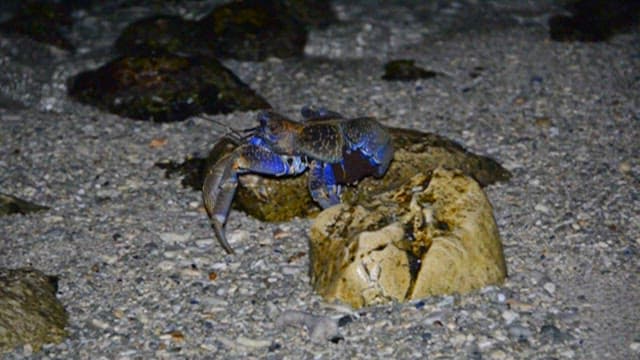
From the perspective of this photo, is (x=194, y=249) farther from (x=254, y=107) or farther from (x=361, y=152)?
(x=254, y=107)

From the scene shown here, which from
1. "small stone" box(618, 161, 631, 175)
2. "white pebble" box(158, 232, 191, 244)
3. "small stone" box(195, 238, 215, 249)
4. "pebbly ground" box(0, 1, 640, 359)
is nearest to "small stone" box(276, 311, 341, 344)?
"pebbly ground" box(0, 1, 640, 359)

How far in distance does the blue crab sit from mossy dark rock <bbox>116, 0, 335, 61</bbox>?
4.10 meters

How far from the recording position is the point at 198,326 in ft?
20.2

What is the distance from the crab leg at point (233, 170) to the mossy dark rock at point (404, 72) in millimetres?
3509

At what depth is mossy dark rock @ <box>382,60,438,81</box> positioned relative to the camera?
402 inches

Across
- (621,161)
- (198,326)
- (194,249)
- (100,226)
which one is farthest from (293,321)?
(621,161)

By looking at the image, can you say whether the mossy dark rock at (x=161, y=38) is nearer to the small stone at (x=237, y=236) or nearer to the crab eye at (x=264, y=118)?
the small stone at (x=237, y=236)

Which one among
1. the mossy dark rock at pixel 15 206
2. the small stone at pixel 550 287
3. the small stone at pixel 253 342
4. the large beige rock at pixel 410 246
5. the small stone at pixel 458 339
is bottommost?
the mossy dark rock at pixel 15 206

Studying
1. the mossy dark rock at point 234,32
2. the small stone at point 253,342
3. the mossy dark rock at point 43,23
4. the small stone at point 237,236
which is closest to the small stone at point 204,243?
the small stone at point 237,236

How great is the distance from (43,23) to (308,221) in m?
6.16

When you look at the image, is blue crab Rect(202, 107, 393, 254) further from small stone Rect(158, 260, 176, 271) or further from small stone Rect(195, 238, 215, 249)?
small stone Rect(158, 260, 176, 271)

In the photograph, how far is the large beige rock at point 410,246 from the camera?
600 centimetres

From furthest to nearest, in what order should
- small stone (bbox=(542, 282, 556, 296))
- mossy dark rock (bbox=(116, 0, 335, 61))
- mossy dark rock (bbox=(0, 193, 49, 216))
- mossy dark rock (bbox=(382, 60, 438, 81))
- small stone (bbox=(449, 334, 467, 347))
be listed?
mossy dark rock (bbox=(116, 0, 335, 61)), mossy dark rock (bbox=(382, 60, 438, 81)), mossy dark rock (bbox=(0, 193, 49, 216)), small stone (bbox=(542, 282, 556, 296)), small stone (bbox=(449, 334, 467, 347))

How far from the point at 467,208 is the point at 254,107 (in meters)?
3.73
